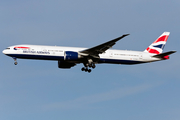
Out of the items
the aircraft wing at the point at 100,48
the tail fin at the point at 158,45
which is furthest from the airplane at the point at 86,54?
the tail fin at the point at 158,45

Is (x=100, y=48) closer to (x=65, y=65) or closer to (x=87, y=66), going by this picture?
(x=87, y=66)

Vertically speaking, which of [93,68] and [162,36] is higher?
[162,36]

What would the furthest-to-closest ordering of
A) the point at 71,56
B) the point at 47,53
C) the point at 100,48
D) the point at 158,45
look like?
the point at 158,45 → the point at 100,48 → the point at 47,53 → the point at 71,56

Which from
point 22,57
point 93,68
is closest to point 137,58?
point 93,68

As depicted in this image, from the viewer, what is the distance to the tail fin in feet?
177

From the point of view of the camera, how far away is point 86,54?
4797cm

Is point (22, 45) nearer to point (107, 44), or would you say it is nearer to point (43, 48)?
point (43, 48)

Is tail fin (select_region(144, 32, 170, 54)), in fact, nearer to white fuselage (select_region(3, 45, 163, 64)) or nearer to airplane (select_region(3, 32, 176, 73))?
airplane (select_region(3, 32, 176, 73))

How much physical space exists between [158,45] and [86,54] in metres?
14.1

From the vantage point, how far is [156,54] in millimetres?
53219

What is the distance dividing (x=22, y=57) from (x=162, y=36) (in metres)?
24.5

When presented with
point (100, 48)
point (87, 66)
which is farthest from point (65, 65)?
point (100, 48)

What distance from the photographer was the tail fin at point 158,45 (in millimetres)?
54013

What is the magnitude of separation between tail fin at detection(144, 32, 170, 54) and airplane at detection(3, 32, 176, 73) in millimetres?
715
